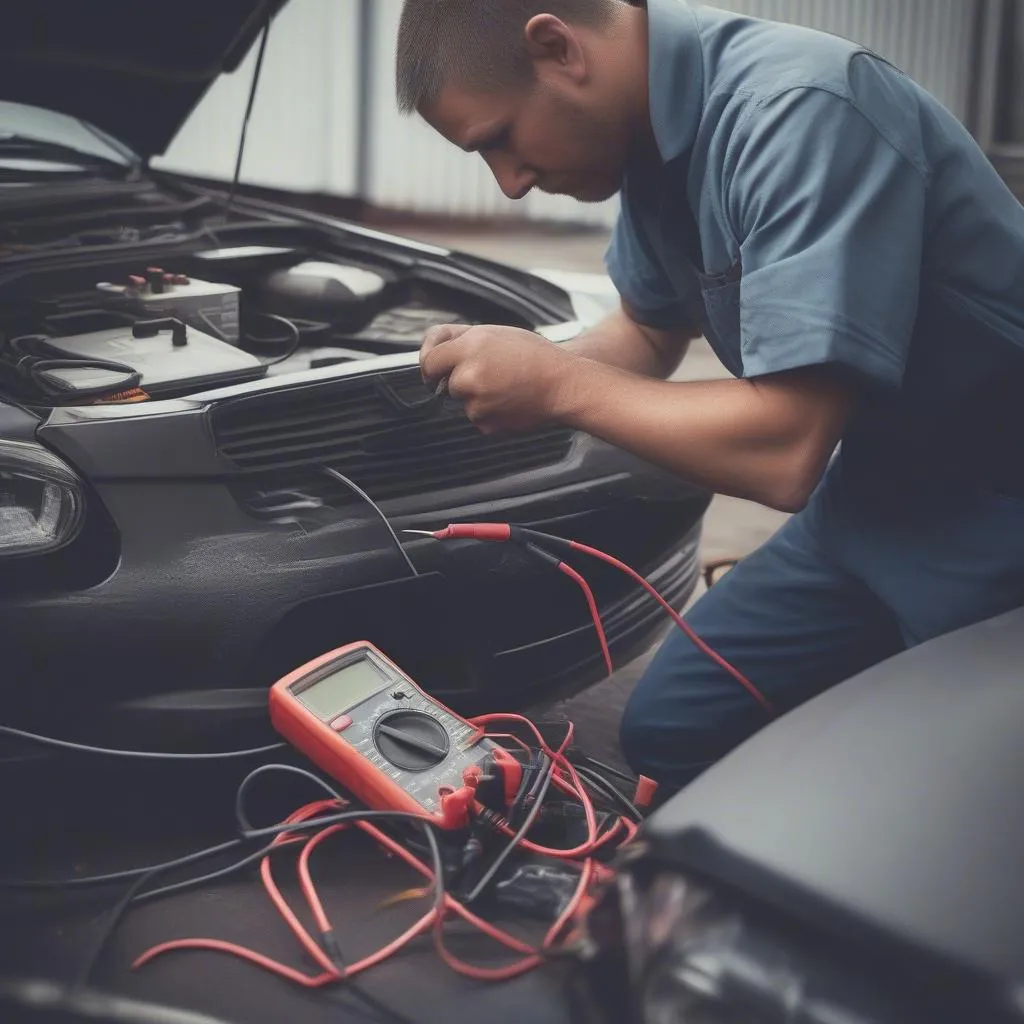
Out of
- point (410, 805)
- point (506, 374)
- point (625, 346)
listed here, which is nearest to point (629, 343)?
point (625, 346)

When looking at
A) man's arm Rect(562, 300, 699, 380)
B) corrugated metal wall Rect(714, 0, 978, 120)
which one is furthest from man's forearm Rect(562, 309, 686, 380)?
corrugated metal wall Rect(714, 0, 978, 120)

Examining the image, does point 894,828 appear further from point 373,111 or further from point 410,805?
point 373,111

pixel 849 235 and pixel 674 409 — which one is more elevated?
pixel 849 235

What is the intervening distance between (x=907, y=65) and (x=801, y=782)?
925 centimetres

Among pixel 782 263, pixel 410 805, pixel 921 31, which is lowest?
pixel 921 31

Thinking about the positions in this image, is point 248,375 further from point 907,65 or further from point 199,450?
point 907,65

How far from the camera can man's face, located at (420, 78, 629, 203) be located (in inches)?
52.9

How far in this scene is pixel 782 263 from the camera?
3.99 feet

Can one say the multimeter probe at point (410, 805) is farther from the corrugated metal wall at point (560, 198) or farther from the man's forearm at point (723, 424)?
the corrugated metal wall at point (560, 198)

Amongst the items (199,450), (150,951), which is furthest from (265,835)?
(199,450)

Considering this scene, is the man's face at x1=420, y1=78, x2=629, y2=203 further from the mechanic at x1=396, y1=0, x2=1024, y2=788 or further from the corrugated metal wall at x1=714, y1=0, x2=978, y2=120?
the corrugated metal wall at x1=714, y1=0, x2=978, y2=120

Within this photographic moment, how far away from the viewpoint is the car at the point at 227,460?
1.43 metres

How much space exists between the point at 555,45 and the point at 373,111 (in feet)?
23.8

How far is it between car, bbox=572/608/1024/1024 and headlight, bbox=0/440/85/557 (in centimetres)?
78
